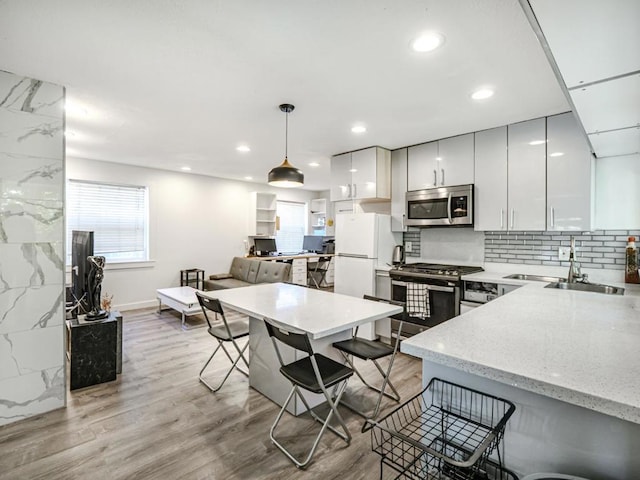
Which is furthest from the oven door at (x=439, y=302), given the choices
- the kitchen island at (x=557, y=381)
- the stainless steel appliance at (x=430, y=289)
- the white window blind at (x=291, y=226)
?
the white window blind at (x=291, y=226)

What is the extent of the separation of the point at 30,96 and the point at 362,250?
334 cm

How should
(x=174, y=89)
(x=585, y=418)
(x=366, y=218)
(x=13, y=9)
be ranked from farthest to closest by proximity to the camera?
(x=366, y=218), (x=174, y=89), (x=13, y=9), (x=585, y=418)

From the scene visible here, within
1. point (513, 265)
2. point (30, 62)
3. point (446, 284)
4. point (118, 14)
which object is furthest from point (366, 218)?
point (30, 62)

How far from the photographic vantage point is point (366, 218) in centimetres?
402

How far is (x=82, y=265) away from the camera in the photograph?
10.6 ft

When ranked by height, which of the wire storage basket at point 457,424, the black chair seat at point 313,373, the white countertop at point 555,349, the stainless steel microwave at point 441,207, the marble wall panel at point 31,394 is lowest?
the marble wall panel at point 31,394

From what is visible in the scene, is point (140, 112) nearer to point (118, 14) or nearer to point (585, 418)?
point (118, 14)

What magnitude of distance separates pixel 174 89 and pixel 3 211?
146 cm

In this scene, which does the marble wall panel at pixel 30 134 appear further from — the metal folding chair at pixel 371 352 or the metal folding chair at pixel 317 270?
the metal folding chair at pixel 317 270

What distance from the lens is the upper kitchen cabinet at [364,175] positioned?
4.01 m

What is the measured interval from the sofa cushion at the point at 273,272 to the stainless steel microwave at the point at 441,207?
2.34 meters

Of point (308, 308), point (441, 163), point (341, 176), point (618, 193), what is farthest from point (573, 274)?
point (341, 176)

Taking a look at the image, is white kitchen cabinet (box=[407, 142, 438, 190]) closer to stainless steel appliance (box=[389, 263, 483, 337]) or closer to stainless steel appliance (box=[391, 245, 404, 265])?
stainless steel appliance (box=[391, 245, 404, 265])

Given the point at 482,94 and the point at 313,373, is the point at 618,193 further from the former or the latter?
the point at 313,373
